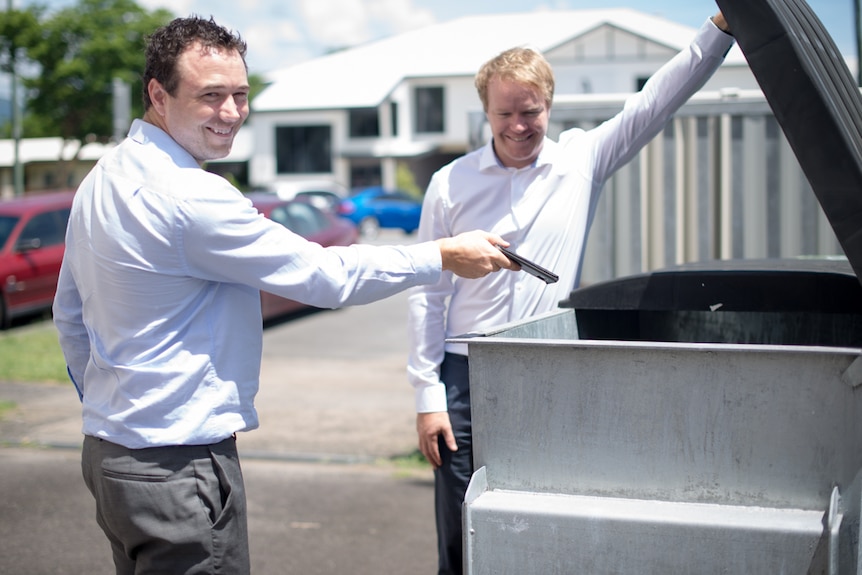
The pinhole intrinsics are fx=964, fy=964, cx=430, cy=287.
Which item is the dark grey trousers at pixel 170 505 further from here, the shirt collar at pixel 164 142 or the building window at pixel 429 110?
the building window at pixel 429 110

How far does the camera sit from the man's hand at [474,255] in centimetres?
260

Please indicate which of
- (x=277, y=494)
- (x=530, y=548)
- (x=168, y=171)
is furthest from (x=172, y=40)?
(x=277, y=494)

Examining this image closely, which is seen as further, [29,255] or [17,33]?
[17,33]

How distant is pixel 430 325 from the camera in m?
3.26

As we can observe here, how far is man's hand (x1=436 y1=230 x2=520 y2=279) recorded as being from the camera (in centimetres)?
A: 260

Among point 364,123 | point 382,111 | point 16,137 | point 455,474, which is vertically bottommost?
point 455,474

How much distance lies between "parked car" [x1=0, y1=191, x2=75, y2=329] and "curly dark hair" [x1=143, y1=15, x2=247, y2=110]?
1033 cm

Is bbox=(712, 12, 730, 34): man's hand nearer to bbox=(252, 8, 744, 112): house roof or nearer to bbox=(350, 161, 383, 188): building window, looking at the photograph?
bbox=(252, 8, 744, 112): house roof

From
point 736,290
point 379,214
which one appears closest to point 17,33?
point 379,214

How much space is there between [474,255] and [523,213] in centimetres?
63

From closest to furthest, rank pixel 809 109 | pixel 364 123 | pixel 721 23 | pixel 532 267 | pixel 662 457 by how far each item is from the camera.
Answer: pixel 809 109, pixel 662 457, pixel 532 267, pixel 721 23, pixel 364 123

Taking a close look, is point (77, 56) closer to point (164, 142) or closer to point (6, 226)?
point (6, 226)

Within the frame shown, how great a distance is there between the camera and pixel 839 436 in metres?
1.98

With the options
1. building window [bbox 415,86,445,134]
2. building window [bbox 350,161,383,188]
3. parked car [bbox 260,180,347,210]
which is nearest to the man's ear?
parked car [bbox 260,180,347,210]
